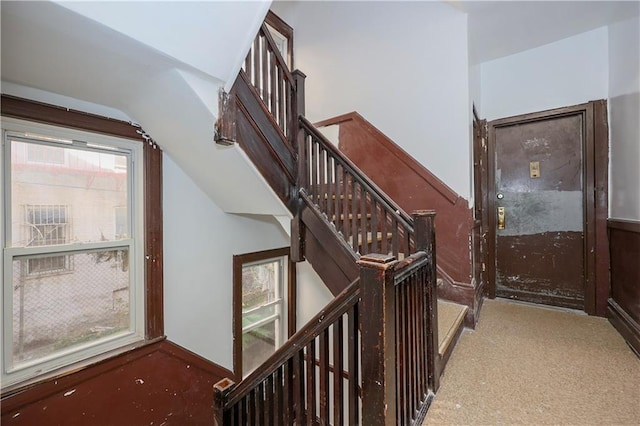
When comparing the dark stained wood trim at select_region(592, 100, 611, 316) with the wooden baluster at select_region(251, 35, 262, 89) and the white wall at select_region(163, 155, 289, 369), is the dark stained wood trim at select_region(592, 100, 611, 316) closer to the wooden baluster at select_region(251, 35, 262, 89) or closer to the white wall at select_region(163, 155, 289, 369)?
the wooden baluster at select_region(251, 35, 262, 89)

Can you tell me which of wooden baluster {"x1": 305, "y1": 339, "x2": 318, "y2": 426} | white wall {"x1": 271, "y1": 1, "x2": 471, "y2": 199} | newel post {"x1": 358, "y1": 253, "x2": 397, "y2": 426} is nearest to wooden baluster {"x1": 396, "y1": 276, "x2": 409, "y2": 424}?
newel post {"x1": 358, "y1": 253, "x2": 397, "y2": 426}

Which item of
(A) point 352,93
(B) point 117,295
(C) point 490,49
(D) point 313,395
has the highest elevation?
(C) point 490,49

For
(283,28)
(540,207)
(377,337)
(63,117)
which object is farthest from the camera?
(283,28)

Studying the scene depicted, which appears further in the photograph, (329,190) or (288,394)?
(329,190)

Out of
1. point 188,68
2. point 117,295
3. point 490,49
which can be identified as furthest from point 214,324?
point 490,49

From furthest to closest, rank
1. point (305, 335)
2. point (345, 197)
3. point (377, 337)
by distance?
point (345, 197) < point (305, 335) < point (377, 337)

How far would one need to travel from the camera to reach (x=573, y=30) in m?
2.45

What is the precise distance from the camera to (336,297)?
114 centimetres

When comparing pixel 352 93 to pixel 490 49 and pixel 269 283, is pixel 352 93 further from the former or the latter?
pixel 269 283

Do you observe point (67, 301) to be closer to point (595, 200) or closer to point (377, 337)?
point (377, 337)

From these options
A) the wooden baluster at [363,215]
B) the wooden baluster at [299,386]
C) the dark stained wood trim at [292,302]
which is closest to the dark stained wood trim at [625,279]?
the wooden baluster at [363,215]

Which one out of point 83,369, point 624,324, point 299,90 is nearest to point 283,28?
point 299,90

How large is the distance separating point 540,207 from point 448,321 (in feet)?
5.40

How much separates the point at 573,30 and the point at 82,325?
455 cm
